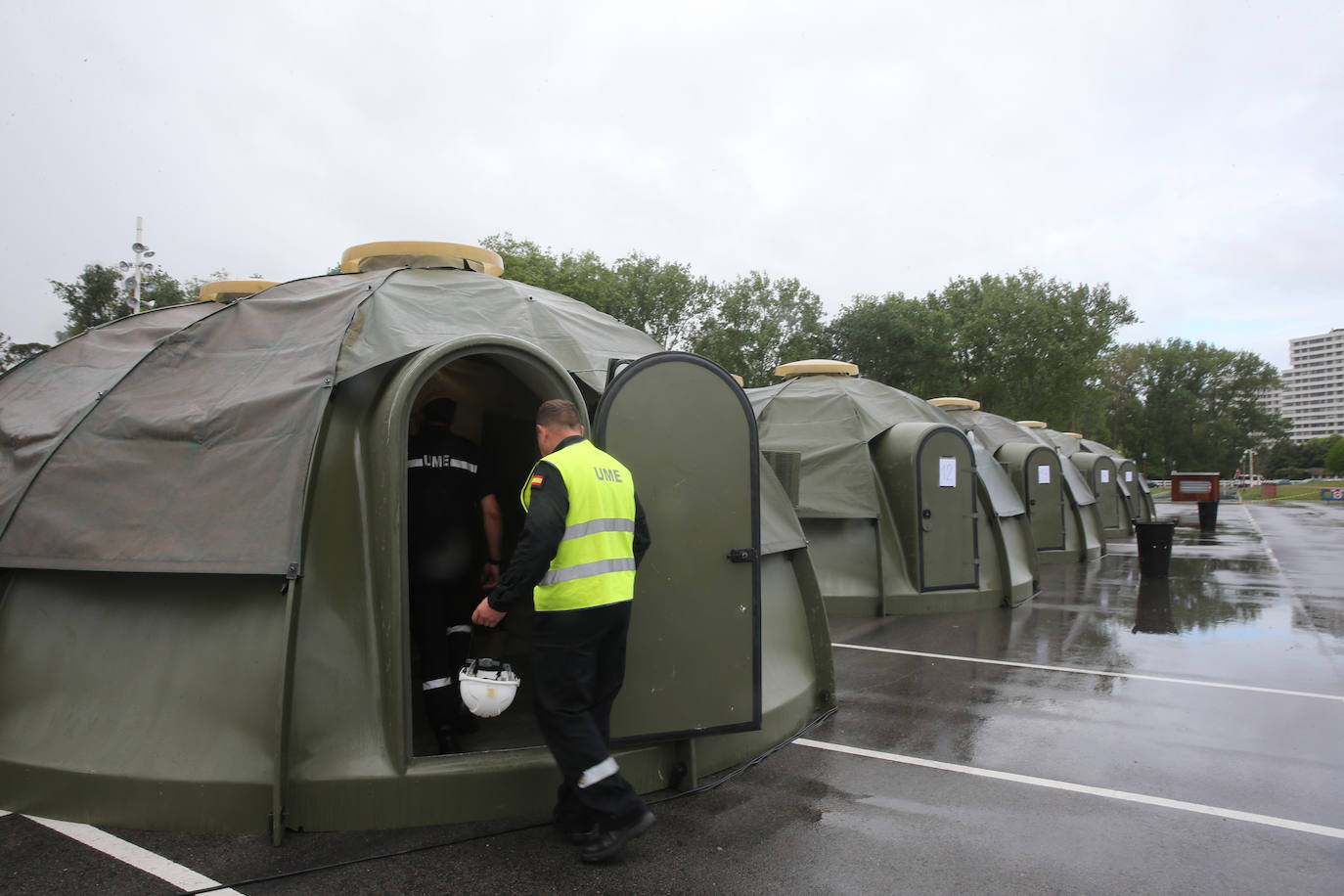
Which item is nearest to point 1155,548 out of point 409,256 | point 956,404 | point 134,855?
point 956,404

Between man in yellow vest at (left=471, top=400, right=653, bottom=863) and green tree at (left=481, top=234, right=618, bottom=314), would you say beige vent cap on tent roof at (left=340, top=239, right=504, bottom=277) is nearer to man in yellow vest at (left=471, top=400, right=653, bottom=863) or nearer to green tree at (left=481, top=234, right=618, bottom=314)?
man in yellow vest at (left=471, top=400, right=653, bottom=863)

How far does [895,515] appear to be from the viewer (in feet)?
35.2

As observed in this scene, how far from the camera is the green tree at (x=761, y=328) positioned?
40.1 m

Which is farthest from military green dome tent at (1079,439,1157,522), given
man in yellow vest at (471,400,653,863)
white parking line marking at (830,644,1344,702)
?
man in yellow vest at (471,400,653,863)

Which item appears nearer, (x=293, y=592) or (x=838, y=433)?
(x=293, y=592)

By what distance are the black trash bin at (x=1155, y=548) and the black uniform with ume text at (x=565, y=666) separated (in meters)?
13.2

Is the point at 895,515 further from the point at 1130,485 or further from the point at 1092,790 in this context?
the point at 1130,485

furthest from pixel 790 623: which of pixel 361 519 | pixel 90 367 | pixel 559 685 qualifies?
pixel 90 367

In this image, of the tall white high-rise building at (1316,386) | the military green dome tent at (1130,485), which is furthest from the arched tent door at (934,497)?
the tall white high-rise building at (1316,386)

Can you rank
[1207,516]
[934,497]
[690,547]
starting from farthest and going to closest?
[1207,516] < [934,497] < [690,547]

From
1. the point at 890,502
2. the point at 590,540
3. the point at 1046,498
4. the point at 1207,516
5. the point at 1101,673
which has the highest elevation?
the point at 590,540

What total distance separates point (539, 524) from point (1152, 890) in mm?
3157

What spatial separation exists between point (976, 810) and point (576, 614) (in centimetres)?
251

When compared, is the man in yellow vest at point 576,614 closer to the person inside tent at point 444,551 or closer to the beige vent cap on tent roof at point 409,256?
the person inside tent at point 444,551
